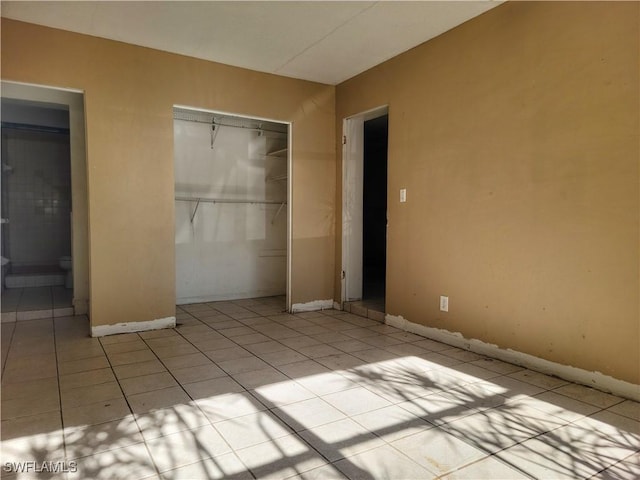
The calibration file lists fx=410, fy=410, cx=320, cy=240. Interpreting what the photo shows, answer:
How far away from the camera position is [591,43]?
2369 mm

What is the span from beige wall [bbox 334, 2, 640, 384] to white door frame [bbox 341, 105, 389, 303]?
805mm

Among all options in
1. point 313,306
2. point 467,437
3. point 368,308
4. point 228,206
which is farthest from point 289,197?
point 467,437

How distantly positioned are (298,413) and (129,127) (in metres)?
2.83

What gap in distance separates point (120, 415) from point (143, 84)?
278 cm

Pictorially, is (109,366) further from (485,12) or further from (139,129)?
(485,12)

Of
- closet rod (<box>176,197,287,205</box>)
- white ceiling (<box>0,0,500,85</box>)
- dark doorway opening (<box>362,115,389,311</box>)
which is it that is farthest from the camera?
dark doorway opening (<box>362,115,389,311</box>)

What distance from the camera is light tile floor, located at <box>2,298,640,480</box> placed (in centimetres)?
166

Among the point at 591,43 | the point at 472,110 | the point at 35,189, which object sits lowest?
the point at 35,189

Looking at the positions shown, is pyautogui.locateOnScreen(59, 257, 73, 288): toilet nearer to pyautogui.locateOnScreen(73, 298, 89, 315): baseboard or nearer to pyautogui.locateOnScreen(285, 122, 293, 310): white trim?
pyautogui.locateOnScreen(73, 298, 89, 315): baseboard

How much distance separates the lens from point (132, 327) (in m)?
3.63

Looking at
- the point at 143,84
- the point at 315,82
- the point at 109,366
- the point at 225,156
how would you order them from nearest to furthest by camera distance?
the point at 109,366 < the point at 143,84 < the point at 315,82 < the point at 225,156

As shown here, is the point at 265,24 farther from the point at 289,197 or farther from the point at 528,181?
the point at 528,181

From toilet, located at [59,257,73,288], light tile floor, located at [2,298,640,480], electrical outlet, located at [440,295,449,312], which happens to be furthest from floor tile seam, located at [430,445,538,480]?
toilet, located at [59,257,73,288]

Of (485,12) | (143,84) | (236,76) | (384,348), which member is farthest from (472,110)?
(143,84)
